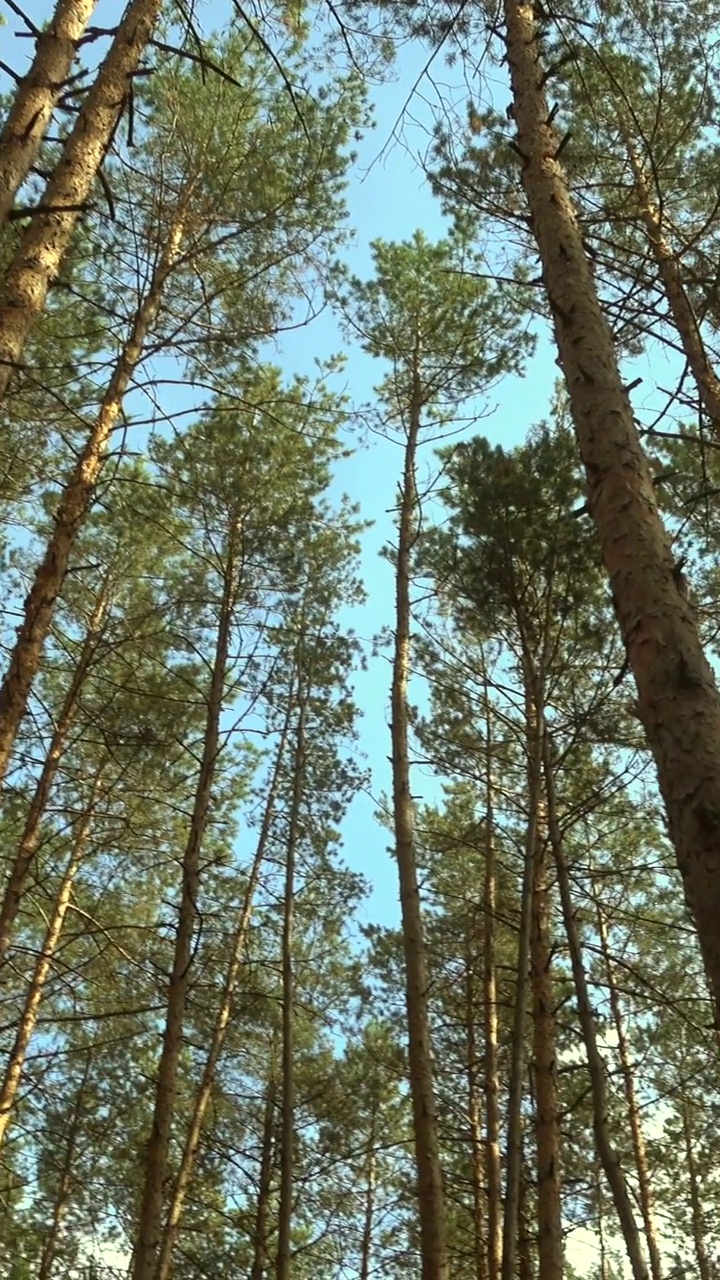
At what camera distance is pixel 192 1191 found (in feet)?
38.0

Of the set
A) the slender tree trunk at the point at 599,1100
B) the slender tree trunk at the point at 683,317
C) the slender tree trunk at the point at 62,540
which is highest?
the slender tree trunk at the point at 683,317

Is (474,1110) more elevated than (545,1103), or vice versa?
(474,1110)

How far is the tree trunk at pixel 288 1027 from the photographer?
805 centimetres

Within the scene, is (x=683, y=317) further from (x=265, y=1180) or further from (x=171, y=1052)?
(x=265, y=1180)

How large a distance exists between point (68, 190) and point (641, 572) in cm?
343

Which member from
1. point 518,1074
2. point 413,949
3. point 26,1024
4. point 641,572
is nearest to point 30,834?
point 26,1024

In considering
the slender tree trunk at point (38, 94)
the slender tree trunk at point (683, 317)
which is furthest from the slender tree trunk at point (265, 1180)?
the slender tree trunk at point (38, 94)

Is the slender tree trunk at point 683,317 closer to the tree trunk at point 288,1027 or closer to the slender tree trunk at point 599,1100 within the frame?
the slender tree trunk at point 599,1100

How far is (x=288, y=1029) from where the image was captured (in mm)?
8961

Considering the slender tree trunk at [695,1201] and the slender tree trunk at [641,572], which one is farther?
the slender tree trunk at [695,1201]

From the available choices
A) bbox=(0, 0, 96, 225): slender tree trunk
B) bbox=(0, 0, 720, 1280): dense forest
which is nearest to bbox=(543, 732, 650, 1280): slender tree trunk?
bbox=(0, 0, 720, 1280): dense forest

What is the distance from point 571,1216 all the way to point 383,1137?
3128 millimetres

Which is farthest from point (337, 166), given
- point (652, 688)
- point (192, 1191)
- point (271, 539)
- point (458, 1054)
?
point (192, 1191)

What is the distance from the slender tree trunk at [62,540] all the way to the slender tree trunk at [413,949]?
Result: 10.6 feet
